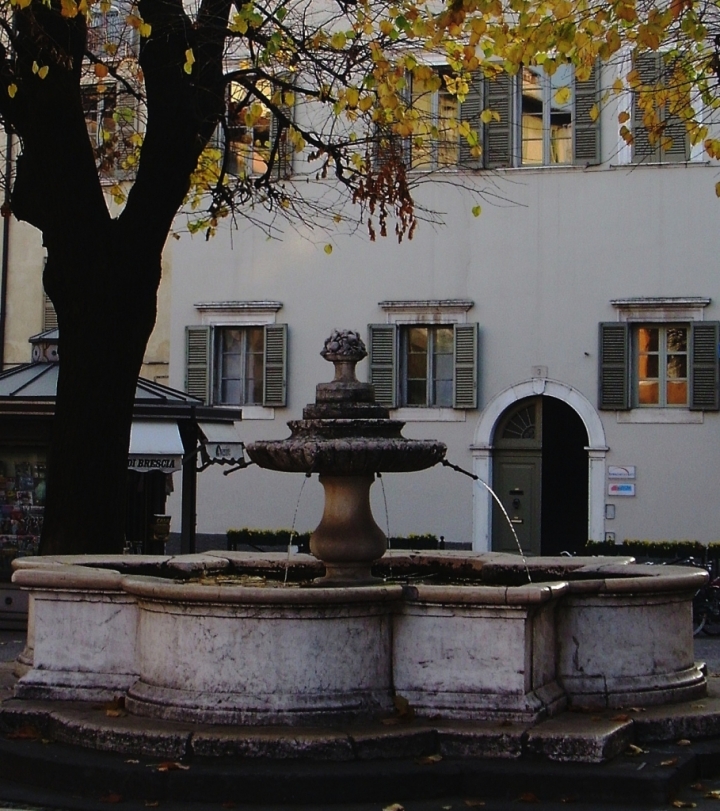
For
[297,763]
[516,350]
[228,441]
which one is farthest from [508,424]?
[297,763]

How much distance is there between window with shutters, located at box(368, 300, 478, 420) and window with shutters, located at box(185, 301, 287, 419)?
1838 mm

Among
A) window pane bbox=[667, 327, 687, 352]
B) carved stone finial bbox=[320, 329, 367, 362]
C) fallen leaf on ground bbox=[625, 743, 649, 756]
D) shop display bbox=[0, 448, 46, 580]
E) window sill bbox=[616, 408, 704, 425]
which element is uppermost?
window pane bbox=[667, 327, 687, 352]

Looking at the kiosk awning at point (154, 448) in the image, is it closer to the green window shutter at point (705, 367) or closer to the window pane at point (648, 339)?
the window pane at point (648, 339)

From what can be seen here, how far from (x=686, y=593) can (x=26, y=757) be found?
13.2ft

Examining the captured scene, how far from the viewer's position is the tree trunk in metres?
11.5

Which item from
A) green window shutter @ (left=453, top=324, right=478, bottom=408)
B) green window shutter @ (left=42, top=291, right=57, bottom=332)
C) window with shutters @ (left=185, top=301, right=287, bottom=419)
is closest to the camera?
green window shutter @ (left=453, top=324, right=478, bottom=408)

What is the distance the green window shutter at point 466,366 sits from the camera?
25.0 meters

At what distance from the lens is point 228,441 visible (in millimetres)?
20422

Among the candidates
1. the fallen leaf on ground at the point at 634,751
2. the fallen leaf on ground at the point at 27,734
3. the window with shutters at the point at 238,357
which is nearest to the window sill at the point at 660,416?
the window with shutters at the point at 238,357

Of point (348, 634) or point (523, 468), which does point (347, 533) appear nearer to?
point (348, 634)

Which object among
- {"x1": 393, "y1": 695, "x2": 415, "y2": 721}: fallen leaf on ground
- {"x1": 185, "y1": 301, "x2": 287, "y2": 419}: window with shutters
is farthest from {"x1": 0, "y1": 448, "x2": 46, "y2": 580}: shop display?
{"x1": 393, "y1": 695, "x2": 415, "y2": 721}: fallen leaf on ground

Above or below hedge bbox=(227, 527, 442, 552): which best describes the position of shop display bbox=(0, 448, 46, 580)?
above

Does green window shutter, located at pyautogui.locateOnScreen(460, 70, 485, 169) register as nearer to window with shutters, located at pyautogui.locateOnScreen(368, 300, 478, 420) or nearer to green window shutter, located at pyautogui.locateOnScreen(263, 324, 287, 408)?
window with shutters, located at pyautogui.locateOnScreen(368, 300, 478, 420)

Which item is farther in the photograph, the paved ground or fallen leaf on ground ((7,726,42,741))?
fallen leaf on ground ((7,726,42,741))
